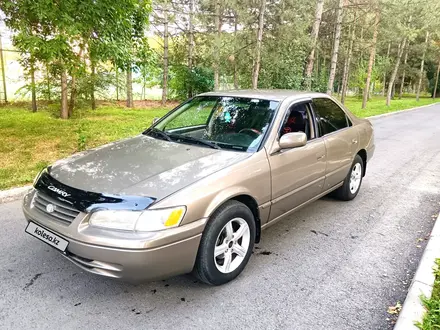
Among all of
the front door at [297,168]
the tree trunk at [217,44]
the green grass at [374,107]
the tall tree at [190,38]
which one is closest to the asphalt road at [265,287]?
the front door at [297,168]

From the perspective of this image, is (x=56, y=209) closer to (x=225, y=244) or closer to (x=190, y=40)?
(x=225, y=244)

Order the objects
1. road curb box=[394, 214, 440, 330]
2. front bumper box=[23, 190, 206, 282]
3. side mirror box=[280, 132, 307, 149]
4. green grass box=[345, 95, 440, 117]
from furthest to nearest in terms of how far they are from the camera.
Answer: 1. green grass box=[345, 95, 440, 117]
2. side mirror box=[280, 132, 307, 149]
3. road curb box=[394, 214, 440, 330]
4. front bumper box=[23, 190, 206, 282]

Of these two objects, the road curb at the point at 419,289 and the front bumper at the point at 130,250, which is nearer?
the front bumper at the point at 130,250

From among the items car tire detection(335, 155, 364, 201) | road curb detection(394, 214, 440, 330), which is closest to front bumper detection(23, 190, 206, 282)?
road curb detection(394, 214, 440, 330)

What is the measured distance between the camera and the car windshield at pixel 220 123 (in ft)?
11.5

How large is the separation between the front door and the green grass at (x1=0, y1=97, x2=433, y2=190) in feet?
13.0

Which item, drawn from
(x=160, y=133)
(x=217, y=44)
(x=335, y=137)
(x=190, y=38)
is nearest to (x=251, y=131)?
(x=160, y=133)

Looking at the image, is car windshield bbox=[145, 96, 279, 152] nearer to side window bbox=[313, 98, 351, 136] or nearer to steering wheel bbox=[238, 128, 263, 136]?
steering wheel bbox=[238, 128, 263, 136]

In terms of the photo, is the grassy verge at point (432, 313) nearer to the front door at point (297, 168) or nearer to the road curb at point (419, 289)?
the road curb at point (419, 289)

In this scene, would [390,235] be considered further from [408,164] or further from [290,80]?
[290,80]

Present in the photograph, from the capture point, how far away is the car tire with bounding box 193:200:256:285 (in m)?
2.76

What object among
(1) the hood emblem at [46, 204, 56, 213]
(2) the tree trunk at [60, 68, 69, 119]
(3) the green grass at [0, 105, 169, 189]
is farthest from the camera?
(2) the tree trunk at [60, 68, 69, 119]

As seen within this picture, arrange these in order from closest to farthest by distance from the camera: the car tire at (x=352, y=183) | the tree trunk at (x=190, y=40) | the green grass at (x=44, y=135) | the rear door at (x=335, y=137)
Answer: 1. the rear door at (x=335, y=137)
2. the car tire at (x=352, y=183)
3. the green grass at (x=44, y=135)
4. the tree trunk at (x=190, y=40)

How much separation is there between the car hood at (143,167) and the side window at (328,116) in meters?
1.51
